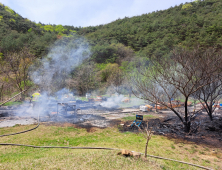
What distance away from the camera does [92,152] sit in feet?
18.3

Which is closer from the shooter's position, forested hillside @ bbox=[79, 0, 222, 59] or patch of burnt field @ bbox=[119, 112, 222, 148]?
patch of burnt field @ bbox=[119, 112, 222, 148]

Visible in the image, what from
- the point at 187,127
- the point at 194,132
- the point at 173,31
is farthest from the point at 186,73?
the point at 173,31

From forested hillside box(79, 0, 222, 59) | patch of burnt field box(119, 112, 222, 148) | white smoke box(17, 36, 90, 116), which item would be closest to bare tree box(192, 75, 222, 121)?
patch of burnt field box(119, 112, 222, 148)

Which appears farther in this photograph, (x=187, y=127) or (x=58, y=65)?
(x=58, y=65)

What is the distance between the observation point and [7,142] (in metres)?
6.54

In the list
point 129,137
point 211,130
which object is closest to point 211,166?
point 129,137

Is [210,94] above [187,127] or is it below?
above

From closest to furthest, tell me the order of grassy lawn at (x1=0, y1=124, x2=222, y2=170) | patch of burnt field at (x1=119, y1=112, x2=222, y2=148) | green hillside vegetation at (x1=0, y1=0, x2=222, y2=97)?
1. grassy lawn at (x1=0, y1=124, x2=222, y2=170)
2. patch of burnt field at (x1=119, y1=112, x2=222, y2=148)
3. green hillside vegetation at (x1=0, y1=0, x2=222, y2=97)

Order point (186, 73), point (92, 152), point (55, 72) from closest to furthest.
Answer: point (92, 152), point (186, 73), point (55, 72)

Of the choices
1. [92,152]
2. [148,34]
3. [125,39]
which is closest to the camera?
[92,152]

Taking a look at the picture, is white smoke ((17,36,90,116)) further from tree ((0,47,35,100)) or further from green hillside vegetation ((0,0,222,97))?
green hillside vegetation ((0,0,222,97))

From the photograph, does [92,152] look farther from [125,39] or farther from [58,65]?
[125,39]

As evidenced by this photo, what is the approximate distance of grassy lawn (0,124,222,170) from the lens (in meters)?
4.57

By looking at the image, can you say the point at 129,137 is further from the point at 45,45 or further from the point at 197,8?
the point at 197,8
